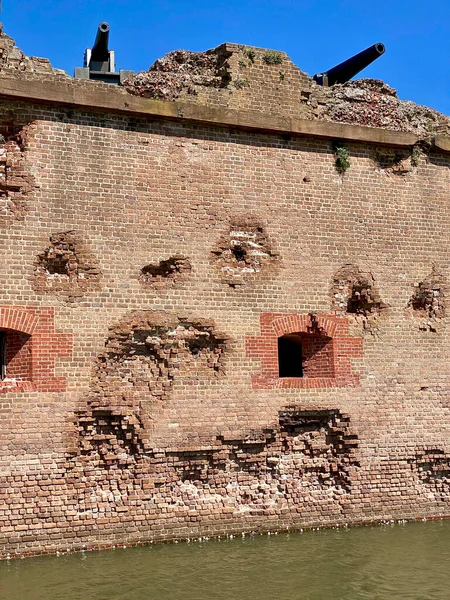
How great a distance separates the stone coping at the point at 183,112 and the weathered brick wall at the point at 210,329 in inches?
6.8

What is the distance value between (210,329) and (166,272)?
986 millimetres

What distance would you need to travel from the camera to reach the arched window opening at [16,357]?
10297mm

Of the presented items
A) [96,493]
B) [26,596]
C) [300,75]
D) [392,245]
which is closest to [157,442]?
[96,493]

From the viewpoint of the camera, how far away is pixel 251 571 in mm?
9180

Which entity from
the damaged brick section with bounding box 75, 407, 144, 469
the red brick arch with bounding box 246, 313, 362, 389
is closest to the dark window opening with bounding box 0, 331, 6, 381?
the damaged brick section with bounding box 75, 407, 144, 469

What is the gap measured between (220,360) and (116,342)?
1507 mm

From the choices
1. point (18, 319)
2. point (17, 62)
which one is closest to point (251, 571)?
point (18, 319)

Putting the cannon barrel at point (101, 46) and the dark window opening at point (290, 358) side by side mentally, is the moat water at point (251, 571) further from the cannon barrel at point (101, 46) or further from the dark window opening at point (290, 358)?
the cannon barrel at point (101, 46)

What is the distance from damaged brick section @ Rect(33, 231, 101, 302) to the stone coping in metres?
1.77

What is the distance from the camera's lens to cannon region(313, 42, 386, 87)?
47.1 ft

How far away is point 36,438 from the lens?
10.1 m

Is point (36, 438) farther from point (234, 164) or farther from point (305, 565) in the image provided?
point (234, 164)

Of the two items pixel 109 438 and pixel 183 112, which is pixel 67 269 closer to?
pixel 109 438

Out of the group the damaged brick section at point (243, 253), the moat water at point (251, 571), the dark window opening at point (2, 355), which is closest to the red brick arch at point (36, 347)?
the dark window opening at point (2, 355)
